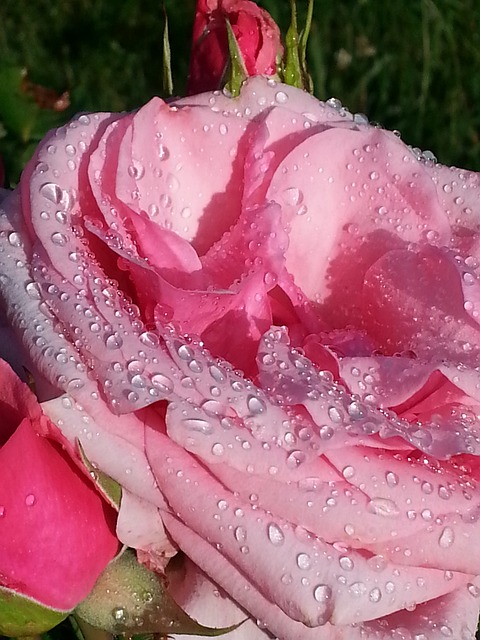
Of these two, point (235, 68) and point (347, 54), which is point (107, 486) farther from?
point (347, 54)

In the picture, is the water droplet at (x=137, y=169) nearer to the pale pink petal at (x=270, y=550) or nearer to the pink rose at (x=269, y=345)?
the pink rose at (x=269, y=345)

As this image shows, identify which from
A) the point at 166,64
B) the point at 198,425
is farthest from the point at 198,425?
the point at 166,64

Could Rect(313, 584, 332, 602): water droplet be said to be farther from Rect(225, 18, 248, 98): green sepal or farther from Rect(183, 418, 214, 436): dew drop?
Rect(225, 18, 248, 98): green sepal

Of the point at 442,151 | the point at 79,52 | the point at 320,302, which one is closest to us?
the point at 320,302

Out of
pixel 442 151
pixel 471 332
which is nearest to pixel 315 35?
pixel 442 151

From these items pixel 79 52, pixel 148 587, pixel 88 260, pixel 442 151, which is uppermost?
pixel 88 260

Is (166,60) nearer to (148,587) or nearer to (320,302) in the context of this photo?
(320,302)

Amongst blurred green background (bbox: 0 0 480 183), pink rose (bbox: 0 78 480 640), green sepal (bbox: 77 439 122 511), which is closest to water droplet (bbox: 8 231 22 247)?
pink rose (bbox: 0 78 480 640)
